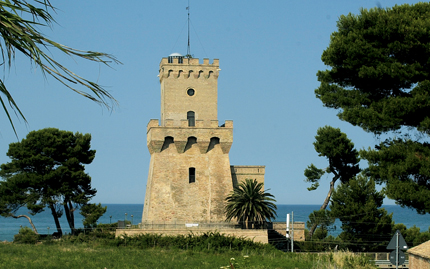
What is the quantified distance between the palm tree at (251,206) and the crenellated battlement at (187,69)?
Result: 8818mm

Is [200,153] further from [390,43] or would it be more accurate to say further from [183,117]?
[390,43]

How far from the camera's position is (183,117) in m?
39.7

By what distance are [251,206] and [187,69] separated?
11173 mm

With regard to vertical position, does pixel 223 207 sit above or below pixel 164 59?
below

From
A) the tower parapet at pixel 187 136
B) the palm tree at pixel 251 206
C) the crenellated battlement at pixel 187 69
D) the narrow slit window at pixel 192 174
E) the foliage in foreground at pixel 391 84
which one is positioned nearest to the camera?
the foliage in foreground at pixel 391 84

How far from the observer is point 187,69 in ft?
132

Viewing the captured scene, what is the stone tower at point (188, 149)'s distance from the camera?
37781 millimetres

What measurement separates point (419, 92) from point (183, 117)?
21352mm

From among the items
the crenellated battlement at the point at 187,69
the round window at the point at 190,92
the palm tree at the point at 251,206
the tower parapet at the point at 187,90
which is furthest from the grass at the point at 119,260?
the crenellated battlement at the point at 187,69

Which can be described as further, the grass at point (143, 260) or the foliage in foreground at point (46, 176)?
the foliage in foreground at point (46, 176)

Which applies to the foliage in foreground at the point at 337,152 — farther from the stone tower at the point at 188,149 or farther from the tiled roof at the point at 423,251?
the tiled roof at the point at 423,251

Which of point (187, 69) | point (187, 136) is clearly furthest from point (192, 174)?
→ point (187, 69)

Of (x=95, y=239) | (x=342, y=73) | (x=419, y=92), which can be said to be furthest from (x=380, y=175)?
(x=95, y=239)

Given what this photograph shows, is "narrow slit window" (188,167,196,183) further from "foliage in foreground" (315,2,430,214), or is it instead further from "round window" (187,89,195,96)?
"foliage in foreground" (315,2,430,214)
